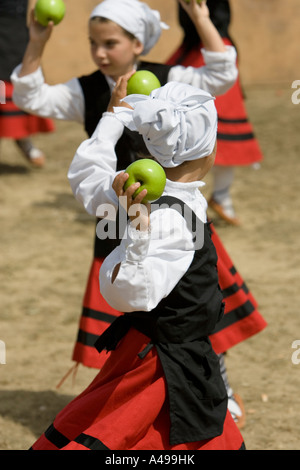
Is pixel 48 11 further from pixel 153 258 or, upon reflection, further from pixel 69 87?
pixel 153 258

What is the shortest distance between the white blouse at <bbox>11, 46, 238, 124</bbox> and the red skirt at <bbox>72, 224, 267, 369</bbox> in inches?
23.6

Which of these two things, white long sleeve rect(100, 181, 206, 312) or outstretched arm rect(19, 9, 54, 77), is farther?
outstretched arm rect(19, 9, 54, 77)

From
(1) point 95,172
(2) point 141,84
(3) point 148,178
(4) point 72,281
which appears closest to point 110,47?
(2) point 141,84

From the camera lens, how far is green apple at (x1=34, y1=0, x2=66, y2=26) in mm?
3330

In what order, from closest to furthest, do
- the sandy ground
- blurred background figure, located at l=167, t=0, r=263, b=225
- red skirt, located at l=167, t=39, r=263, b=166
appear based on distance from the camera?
the sandy ground, blurred background figure, located at l=167, t=0, r=263, b=225, red skirt, located at l=167, t=39, r=263, b=166

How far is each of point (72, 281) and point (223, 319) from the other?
2001 mm

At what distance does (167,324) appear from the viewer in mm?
2443

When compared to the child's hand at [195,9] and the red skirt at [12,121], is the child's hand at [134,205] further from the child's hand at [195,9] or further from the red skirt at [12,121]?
the red skirt at [12,121]

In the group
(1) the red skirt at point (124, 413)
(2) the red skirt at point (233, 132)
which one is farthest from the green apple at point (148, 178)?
(2) the red skirt at point (233, 132)

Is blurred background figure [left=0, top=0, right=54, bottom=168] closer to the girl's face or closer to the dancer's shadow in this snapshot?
the dancer's shadow

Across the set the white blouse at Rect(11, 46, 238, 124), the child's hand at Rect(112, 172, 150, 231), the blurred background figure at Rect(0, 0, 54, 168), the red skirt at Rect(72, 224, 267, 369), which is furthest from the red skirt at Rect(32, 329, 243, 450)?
the blurred background figure at Rect(0, 0, 54, 168)

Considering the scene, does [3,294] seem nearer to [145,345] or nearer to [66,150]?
[145,345]
